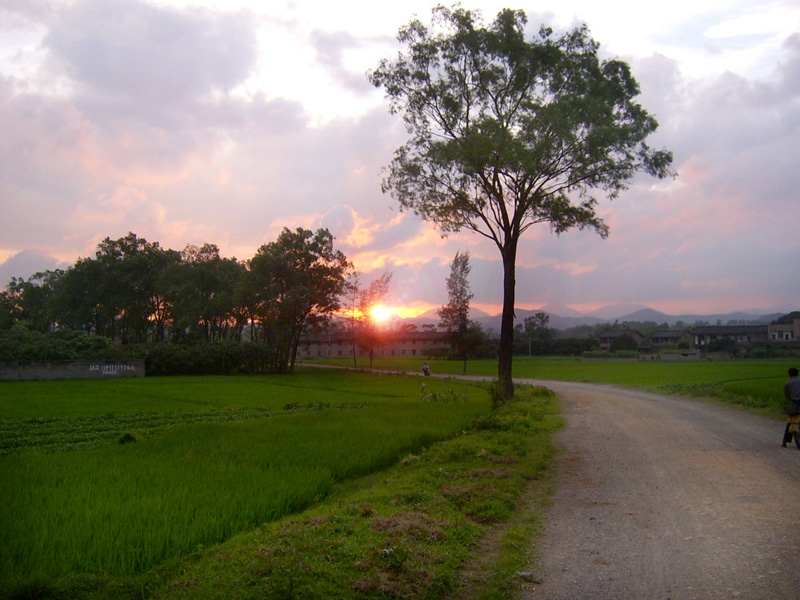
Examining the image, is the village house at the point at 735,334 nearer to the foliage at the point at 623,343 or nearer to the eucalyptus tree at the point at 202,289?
the foliage at the point at 623,343

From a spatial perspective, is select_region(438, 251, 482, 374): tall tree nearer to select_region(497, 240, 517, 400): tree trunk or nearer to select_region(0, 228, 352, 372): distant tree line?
select_region(0, 228, 352, 372): distant tree line

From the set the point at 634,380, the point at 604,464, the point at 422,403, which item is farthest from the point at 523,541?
the point at 634,380

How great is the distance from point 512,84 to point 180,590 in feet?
82.8

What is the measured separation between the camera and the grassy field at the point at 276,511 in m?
5.50

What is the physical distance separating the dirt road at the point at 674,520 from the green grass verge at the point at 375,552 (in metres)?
0.56

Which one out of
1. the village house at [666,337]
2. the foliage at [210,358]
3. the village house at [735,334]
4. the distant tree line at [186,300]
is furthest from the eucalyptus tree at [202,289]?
the village house at [666,337]

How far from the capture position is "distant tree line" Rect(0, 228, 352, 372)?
204ft

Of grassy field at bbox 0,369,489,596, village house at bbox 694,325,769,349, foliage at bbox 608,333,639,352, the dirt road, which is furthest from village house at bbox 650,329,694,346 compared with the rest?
the dirt road

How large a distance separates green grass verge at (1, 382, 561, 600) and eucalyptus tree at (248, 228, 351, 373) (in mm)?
53245

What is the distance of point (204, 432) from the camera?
1585cm

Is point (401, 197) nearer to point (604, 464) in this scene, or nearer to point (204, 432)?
point (204, 432)

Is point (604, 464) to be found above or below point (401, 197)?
below

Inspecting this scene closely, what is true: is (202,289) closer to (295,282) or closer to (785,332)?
(295,282)

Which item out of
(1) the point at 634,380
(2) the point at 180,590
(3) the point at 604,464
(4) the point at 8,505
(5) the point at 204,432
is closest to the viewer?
(2) the point at 180,590
